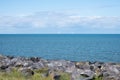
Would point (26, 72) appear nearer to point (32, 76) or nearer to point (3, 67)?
point (32, 76)

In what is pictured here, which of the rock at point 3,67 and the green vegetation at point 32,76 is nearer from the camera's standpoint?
the green vegetation at point 32,76

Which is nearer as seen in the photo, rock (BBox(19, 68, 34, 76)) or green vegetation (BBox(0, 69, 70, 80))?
green vegetation (BBox(0, 69, 70, 80))

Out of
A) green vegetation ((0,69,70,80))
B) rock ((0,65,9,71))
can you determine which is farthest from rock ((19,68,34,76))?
rock ((0,65,9,71))

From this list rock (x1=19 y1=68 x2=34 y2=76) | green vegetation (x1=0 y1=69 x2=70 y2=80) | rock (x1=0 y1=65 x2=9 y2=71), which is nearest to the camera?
green vegetation (x1=0 y1=69 x2=70 y2=80)

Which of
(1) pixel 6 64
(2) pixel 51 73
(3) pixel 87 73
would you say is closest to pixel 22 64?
(1) pixel 6 64

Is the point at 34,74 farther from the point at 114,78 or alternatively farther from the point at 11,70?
the point at 114,78

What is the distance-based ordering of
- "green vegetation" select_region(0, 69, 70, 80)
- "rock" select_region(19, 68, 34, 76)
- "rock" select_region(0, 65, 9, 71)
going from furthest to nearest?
"rock" select_region(0, 65, 9, 71)
"rock" select_region(19, 68, 34, 76)
"green vegetation" select_region(0, 69, 70, 80)

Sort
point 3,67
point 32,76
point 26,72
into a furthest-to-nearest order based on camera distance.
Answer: point 3,67
point 26,72
point 32,76

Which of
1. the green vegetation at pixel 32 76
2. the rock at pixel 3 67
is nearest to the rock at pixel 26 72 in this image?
the green vegetation at pixel 32 76

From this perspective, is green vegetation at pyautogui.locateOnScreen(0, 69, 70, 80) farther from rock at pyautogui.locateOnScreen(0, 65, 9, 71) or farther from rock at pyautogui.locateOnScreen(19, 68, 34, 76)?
rock at pyautogui.locateOnScreen(0, 65, 9, 71)

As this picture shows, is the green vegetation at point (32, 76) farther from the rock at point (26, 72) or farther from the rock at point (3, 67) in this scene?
the rock at point (3, 67)

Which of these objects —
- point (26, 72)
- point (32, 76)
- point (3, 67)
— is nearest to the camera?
point (32, 76)

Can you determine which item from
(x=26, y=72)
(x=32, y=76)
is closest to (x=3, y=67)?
(x=26, y=72)

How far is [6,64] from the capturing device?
2272 centimetres
